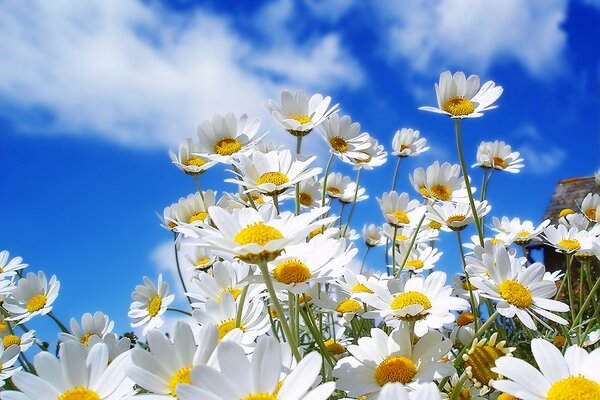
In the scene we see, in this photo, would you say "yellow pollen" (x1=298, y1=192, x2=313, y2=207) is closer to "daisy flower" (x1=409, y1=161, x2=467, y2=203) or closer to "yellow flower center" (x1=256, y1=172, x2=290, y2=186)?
"daisy flower" (x1=409, y1=161, x2=467, y2=203)

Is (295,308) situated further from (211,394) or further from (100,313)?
(100,313)

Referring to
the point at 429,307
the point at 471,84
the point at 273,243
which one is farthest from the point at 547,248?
the point at 273,243

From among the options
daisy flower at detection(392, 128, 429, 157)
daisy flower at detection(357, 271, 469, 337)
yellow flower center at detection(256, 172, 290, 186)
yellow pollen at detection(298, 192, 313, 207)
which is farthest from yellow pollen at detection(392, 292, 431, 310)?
daisy flower at detection(392, 128, 429, 157)

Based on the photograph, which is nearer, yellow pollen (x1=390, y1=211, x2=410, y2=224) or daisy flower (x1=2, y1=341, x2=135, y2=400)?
daisy flower (x1=2, y1=341, x2=135, y2=400)

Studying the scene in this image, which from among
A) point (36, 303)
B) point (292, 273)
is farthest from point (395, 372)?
point (36, 303)

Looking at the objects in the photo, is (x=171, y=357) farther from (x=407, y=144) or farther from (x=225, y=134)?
(x=407, y=144)

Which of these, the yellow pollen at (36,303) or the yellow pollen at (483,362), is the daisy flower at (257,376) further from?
the yellow pollen at (36,303)

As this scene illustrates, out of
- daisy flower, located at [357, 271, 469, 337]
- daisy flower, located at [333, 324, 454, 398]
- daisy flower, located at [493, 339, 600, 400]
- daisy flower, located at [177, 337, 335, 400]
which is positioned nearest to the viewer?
daisy flower, located at [177, 337, 335, 400]

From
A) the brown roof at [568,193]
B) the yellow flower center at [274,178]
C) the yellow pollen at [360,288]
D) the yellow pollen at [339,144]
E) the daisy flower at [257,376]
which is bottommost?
the daisy flower at [257,376]

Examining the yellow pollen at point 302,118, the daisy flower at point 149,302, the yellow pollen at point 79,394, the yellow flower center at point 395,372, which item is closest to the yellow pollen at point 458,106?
the yellow pollen at point 302,118
